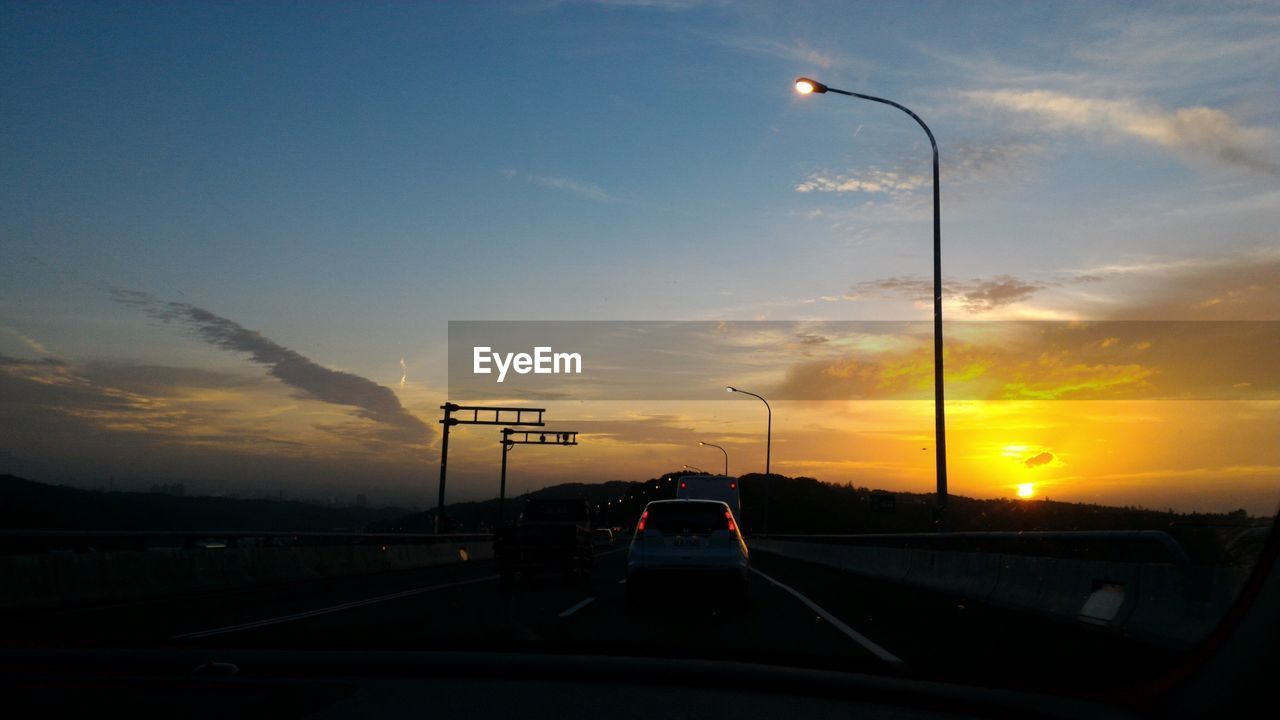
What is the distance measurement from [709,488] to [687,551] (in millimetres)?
25244

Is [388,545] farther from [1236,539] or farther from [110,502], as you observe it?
[110,502]

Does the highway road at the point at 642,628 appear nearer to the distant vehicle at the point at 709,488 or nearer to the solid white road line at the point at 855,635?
the solid white road line at the point at 855,635

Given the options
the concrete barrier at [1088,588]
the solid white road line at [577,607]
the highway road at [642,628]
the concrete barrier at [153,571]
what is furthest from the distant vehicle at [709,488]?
the solid white road line at [577,607]

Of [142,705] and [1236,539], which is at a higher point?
[1236,539]

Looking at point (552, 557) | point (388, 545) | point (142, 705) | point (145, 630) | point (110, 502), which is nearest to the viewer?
point (142, 705)

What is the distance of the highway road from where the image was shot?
6451 mm

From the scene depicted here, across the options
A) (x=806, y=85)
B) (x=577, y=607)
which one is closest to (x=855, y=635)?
(x=577, y=607)

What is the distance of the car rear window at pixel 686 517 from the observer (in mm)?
15914

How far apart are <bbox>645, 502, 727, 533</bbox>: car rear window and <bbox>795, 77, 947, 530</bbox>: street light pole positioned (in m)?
7.32

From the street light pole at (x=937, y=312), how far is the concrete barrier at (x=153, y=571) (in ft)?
49.2

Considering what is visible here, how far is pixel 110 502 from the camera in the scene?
80.2m

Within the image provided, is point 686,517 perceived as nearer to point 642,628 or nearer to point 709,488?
point 642,628

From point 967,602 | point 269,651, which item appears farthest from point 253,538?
point 269,651

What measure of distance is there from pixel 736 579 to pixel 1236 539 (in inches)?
410
